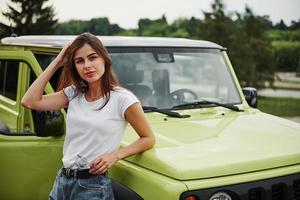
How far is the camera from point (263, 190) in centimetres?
281

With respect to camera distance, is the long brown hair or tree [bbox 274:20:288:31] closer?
the long brown hair

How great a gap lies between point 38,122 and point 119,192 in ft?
2.34

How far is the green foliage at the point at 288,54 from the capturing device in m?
35.7

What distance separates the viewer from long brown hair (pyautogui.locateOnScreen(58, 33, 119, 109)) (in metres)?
2.81

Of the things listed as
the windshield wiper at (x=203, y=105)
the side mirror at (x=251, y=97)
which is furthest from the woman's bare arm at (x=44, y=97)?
the side mirror at (x=251, y=97)

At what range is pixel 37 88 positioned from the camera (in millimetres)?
2986

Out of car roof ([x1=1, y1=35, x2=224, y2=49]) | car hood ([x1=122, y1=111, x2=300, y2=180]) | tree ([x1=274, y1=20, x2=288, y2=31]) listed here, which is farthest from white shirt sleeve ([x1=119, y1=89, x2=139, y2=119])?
tree ([x1=274, y1=20, x2=288, y2=31])

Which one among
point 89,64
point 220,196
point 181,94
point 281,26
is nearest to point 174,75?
point 181,94

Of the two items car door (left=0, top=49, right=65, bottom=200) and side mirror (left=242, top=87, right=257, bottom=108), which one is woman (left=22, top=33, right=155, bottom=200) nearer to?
car door (left=0, top=49, right=65, bottom=200)

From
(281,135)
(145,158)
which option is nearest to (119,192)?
(145,158)

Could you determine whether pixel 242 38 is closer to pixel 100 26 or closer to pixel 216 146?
pixel 100 26

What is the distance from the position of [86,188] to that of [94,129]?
34 centimetres

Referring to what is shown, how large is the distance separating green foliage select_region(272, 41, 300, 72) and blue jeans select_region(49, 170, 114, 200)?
3360 centimetres

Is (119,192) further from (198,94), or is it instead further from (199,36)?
(199,36)
